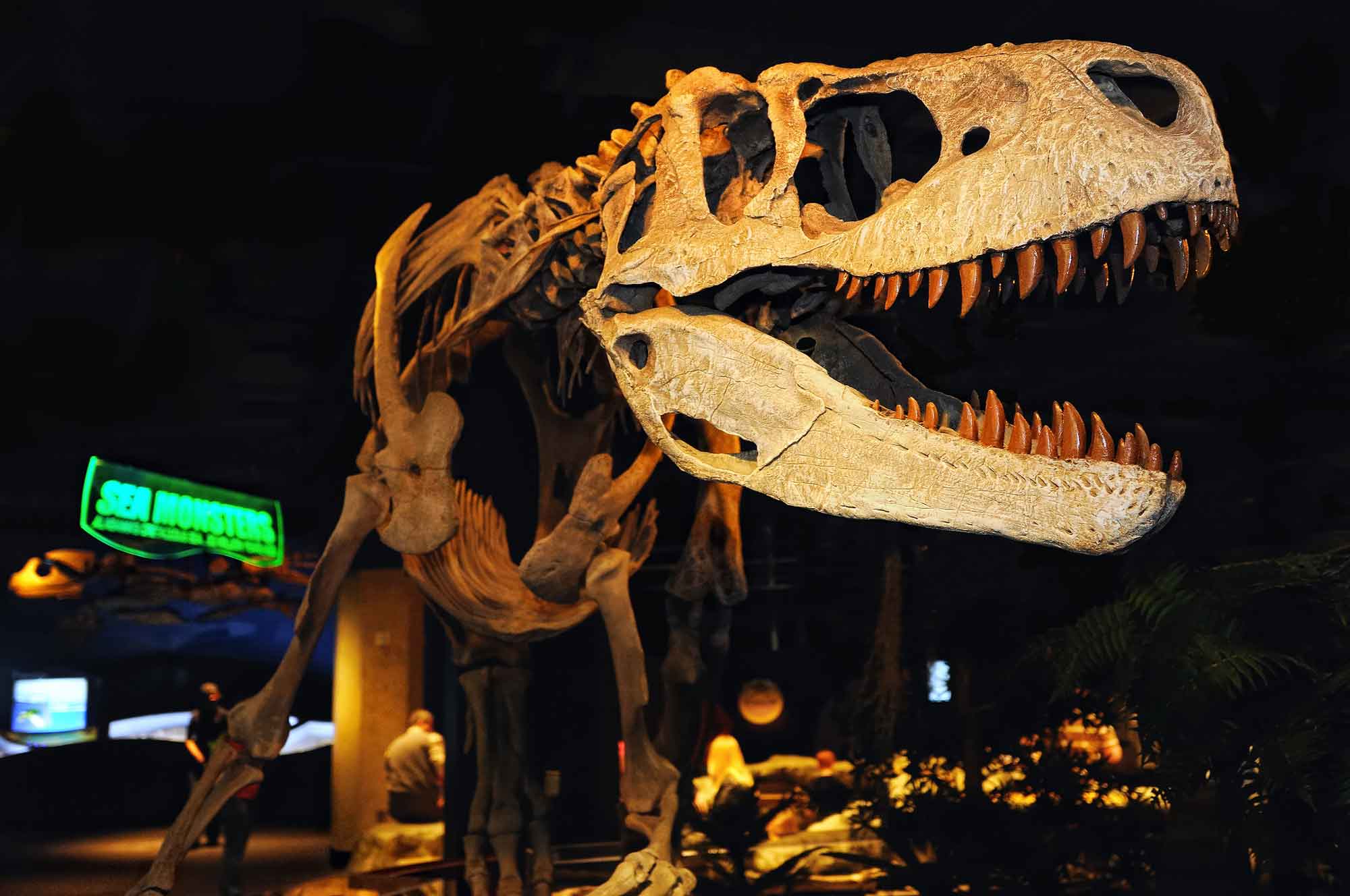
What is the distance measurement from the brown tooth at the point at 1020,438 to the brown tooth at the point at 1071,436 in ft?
0.21

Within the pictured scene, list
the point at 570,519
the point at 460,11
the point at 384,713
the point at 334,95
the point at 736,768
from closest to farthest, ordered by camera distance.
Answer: the point at 570,519 < the point at 460,11 < the point at 334,95 < the point at 736,768 < the point at 384,713

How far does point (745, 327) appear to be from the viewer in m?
2.86

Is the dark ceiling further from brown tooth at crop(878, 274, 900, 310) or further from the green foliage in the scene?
brown tooth at crop(878, 274, 900, 310)

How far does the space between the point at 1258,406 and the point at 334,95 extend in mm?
4008

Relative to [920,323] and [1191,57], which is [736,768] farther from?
[1191,57]

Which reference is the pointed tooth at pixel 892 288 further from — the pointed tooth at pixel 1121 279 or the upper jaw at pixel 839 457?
the pointed tooth at pixel 1121 279

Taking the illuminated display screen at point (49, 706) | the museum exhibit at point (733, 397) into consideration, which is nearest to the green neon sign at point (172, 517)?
the museum exhibit at point (733, 397)

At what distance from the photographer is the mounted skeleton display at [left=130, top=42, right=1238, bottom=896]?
229 cm

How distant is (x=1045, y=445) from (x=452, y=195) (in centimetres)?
411

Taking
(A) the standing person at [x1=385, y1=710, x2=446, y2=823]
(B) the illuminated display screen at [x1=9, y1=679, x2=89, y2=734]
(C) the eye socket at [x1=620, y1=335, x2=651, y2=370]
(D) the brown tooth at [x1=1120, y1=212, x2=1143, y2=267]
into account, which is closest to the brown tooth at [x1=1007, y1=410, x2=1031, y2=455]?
(D) the brown tooth at [x1=1120, y1=212, x2=1143, y2=267]

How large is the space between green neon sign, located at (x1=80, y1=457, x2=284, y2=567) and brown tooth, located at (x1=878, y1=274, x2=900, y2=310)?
517 cm

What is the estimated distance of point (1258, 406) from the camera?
4.84 m

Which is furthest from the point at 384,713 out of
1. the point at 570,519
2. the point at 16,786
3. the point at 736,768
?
the point at 570,519

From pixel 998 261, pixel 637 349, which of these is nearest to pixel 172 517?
pixel 637 349
